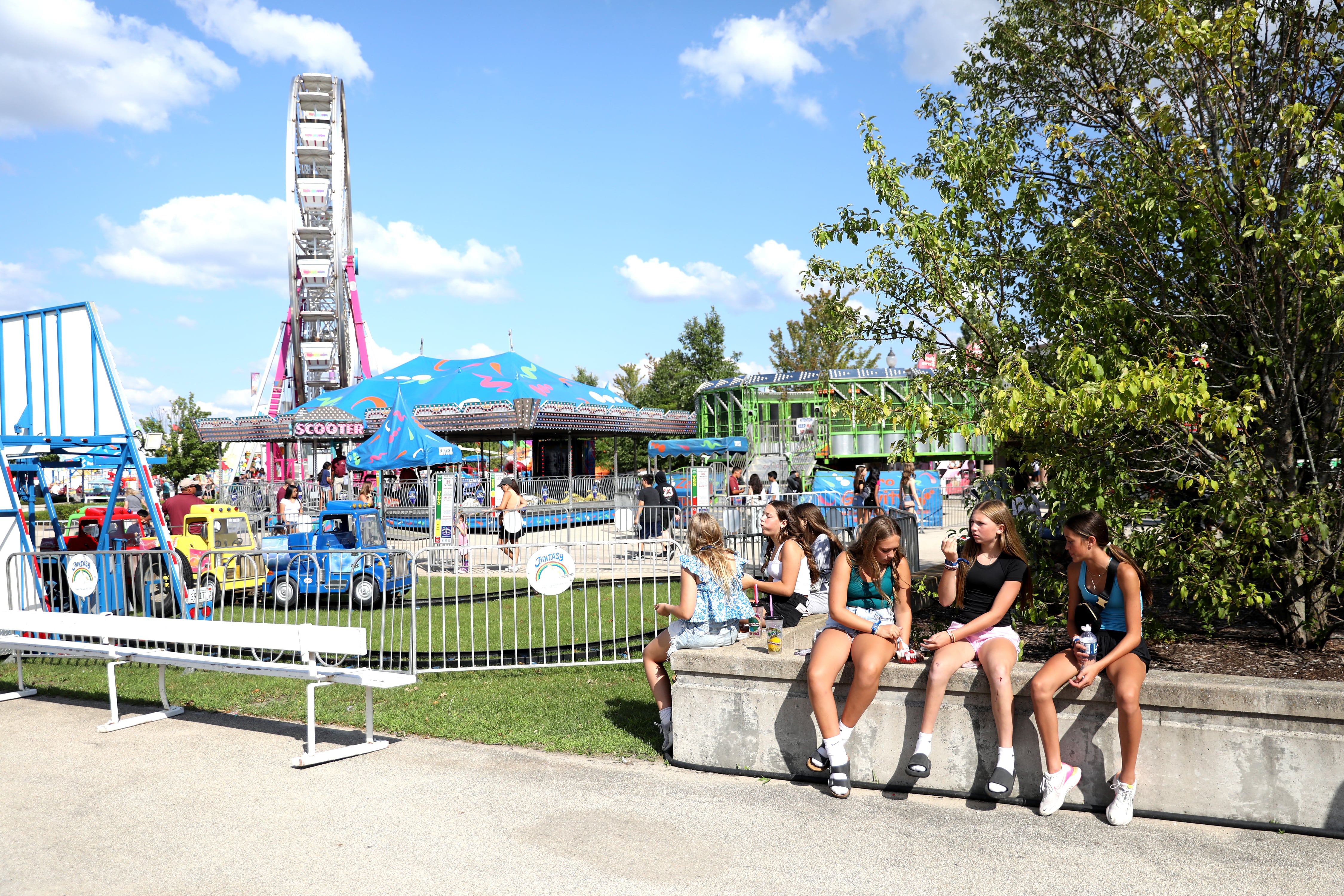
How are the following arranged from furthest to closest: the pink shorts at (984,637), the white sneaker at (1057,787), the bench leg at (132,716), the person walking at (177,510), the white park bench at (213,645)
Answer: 1. the person walking at (177,510)
2. the bench leg at (132,716)
3. the white park bench at (213,645)
4. the pink shorts at (984,637)
5. the white sneaker at (1057,787)

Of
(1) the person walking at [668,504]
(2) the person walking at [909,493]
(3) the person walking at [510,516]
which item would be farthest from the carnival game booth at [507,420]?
(2) the person walking at [909,493]

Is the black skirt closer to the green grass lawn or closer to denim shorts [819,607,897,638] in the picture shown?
denim shorts [819,607,897,638]

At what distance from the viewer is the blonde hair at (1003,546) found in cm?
523

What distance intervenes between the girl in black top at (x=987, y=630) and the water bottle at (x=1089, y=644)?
0.35 metres

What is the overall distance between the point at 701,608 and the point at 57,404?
8.59 metres

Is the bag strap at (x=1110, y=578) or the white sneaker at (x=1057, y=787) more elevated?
the bag strap at (x=1110, y=578)

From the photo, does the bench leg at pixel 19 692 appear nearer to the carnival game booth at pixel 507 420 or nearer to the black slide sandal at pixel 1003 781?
the black slide sandal at pixel 1003 781

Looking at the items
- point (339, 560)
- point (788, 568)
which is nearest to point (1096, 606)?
point (788, 568)

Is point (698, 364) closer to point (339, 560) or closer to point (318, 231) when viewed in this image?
point (318, 231)

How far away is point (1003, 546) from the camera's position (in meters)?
5.24

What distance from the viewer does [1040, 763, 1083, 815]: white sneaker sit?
15.4ft

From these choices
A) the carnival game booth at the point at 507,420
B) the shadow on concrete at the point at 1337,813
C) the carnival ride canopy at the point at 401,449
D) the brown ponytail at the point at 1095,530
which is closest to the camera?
the shadow on concrete at the point at 1337,813

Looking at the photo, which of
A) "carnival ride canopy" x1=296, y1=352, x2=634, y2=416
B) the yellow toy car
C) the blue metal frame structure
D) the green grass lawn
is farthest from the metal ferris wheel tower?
the green grass lawn

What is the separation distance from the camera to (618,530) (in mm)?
21359
